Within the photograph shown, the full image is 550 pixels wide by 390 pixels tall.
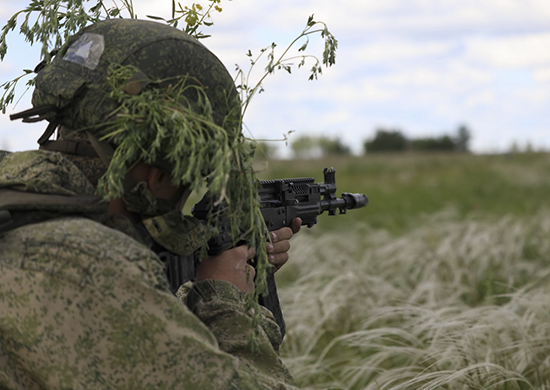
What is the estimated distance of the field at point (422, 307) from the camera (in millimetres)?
3386

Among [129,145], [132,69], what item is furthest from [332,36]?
[129,145]

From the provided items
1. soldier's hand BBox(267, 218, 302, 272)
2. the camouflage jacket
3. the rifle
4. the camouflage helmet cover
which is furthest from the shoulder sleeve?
soldier's hand BBox(267, 218, 302, 272)

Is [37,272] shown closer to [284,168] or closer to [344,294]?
[344,294]

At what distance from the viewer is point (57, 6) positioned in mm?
2131

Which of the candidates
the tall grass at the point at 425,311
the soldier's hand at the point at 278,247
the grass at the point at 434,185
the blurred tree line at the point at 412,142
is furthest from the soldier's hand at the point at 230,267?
the blurred tree line at the point at 412,142

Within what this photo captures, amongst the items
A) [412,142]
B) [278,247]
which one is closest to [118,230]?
[278,247]

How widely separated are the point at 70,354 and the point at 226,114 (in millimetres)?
861

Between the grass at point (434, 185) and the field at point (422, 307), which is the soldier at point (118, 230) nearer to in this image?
the field at point (422, 307)

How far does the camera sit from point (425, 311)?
3.87m

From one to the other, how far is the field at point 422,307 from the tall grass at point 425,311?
0.03 ft

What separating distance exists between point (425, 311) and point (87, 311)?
2791mm

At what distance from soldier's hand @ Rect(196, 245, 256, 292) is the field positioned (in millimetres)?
409

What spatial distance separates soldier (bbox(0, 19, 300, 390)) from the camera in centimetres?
150

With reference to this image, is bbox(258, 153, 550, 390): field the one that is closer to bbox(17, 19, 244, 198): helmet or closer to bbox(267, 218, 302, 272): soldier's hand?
bbox(17, 19, 244, 198): helmet
